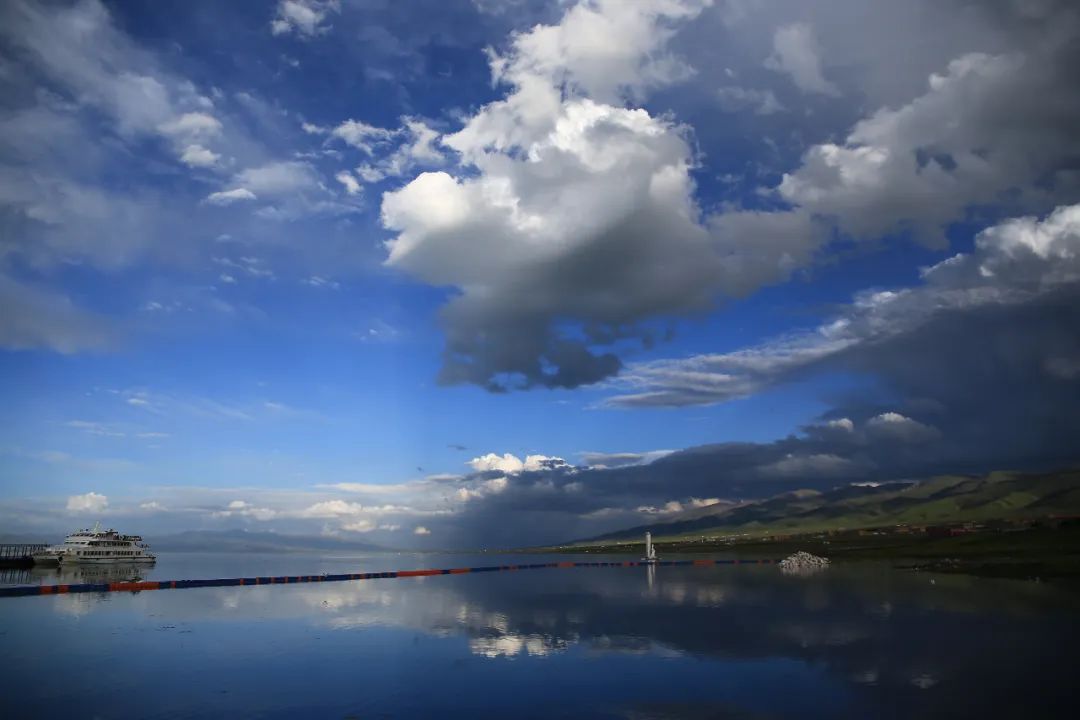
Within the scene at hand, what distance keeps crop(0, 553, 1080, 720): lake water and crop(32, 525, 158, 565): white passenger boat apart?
311 feet

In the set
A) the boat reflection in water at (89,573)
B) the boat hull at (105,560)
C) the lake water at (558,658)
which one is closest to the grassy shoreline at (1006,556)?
the lake water at (558,658)

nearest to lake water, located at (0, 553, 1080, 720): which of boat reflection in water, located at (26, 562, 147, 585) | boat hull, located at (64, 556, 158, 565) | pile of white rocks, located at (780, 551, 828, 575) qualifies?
boat reflection in water, located at (26, 562, 147, 585)

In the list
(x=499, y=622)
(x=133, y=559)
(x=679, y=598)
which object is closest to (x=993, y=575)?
(x=679, y=598)

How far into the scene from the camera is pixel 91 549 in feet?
520

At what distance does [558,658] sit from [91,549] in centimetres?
15969

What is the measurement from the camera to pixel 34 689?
34219 mm

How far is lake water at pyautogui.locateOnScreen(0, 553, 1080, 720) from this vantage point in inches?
1201

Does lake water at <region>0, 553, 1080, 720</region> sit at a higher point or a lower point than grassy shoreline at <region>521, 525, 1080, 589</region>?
higher

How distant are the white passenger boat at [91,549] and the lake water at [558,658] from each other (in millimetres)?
94825

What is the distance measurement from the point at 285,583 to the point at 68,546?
73359 mm

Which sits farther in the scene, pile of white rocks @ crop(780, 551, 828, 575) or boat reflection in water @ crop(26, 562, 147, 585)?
pile of white rocks @ crop(780, 551, 828, 575)

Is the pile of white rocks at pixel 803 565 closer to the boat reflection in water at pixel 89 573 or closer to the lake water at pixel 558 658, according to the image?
the lake water at pixel 558 658

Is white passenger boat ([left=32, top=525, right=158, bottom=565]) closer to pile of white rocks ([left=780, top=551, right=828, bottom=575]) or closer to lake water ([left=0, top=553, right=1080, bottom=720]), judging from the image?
lake water ([left=0, top=553, right=1080, bottom=720])

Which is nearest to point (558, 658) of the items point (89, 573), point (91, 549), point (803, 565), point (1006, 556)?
point (803, 565)
